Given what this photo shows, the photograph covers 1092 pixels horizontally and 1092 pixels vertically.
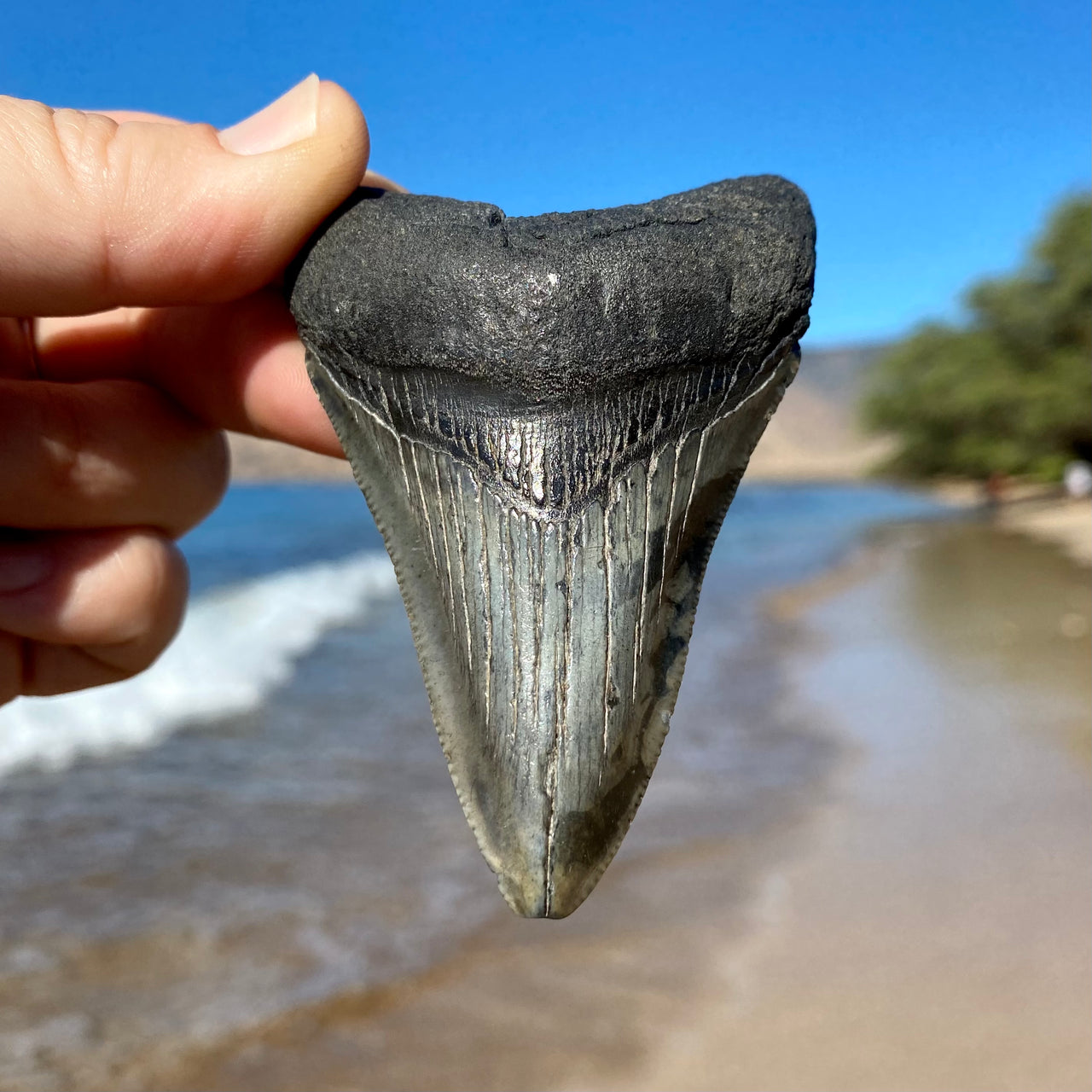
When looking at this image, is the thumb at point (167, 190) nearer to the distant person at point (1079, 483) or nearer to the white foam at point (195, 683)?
the white foam at point (195, 683)

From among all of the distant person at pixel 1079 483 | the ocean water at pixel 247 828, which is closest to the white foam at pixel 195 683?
the ocean water at pixel 247 828

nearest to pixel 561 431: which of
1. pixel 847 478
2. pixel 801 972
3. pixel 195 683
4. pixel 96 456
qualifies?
pixel 96 456


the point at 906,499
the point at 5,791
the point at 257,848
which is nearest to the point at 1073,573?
the point at 257,848

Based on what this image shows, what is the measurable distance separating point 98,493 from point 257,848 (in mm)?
2645

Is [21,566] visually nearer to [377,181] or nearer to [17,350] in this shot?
[17,350]

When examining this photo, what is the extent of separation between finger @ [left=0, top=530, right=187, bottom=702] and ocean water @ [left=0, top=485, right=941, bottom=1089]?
1.38 m

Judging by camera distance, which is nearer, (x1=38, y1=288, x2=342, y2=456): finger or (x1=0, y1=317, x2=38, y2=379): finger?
(x1=38, y1=288, x2=342, y2=456): finger

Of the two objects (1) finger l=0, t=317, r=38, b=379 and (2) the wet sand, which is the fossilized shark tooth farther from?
(2) the wet sand

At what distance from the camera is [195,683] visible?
24.4 ft

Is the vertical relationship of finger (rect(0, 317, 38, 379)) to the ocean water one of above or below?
above

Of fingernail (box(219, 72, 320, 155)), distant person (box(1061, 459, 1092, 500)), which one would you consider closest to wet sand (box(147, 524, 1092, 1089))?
fingernail (box(219, 72, 320, 155))

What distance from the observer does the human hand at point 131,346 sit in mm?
1537

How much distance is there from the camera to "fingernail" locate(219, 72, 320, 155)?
61.4 inches

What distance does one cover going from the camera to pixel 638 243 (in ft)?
4.04
